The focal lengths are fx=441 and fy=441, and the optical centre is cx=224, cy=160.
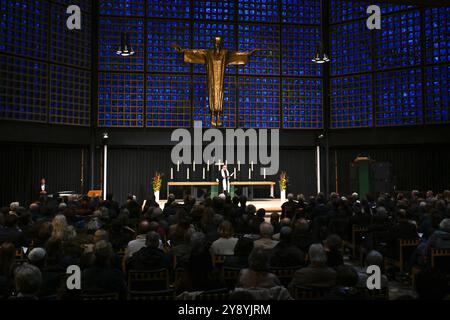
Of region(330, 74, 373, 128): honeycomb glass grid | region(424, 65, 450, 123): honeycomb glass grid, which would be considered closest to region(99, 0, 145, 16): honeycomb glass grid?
region(330, 74, 373, 128): honeycomb glass grid

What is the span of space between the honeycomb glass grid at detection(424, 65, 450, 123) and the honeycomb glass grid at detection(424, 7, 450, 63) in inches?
18.3

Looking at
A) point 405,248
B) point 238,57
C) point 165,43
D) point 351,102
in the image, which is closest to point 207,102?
point 238,57

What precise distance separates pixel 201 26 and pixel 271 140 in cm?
625

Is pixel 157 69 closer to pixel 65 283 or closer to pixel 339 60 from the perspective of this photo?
pixel 339 60

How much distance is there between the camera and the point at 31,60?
1750cm

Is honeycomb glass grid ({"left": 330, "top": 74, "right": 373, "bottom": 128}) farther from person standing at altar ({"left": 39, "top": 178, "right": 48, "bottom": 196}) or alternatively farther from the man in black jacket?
the man in black jacket

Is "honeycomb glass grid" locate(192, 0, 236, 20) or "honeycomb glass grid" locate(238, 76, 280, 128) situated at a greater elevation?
"honeycomb glass grid" locate(192, 0, 236, 20)

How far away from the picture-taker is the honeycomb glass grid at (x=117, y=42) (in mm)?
19812

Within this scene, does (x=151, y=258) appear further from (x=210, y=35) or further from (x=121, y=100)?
(x=210, y=35)

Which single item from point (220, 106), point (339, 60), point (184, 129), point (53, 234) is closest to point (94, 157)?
point (184, 129)

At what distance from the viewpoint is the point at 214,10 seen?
A: 68.0 ft

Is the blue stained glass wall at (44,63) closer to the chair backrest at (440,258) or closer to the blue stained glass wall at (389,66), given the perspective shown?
the blue stained glass wall at (389,66)

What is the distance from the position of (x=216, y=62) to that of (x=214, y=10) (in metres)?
3.22

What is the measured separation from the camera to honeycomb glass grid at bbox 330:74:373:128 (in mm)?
20359
